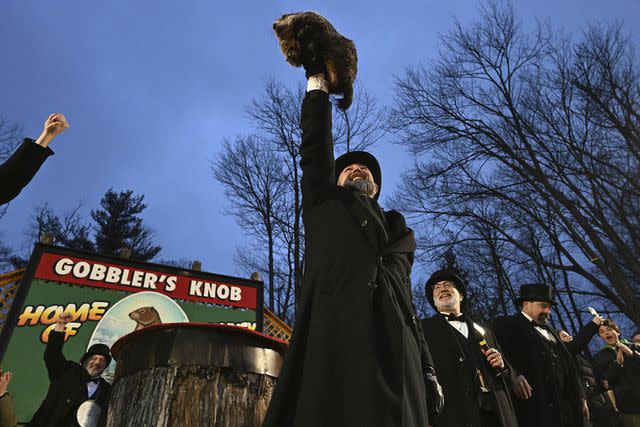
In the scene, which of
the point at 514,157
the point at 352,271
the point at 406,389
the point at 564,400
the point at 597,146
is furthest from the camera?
the point at 514,157

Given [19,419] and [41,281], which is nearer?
[19,419]

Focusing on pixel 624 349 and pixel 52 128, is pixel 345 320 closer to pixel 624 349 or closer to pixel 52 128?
pixel 52 128

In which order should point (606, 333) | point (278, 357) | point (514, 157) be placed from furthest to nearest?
point (514, 157) → point (606, 333) → point (278, 357)

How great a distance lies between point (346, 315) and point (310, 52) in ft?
4.54

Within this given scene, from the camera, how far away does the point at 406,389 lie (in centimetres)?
201

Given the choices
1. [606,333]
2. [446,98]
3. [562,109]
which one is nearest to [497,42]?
[446,98]

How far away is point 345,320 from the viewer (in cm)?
209

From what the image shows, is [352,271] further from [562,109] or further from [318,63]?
[562,109]

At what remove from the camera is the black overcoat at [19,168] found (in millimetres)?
2607

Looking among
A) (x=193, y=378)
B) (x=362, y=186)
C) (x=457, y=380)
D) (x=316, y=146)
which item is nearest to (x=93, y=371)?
(x=457, y=380)

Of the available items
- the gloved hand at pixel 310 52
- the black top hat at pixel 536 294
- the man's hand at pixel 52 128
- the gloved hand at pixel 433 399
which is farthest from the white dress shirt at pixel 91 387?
the gloved hand at pixel 310 52

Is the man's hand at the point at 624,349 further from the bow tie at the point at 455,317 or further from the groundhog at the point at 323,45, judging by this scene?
the groundhog at the point at 323,45

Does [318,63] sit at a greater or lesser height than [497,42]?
lesser

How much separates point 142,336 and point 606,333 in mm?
8089
